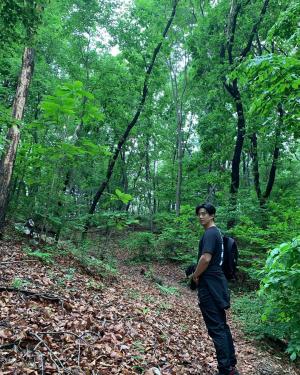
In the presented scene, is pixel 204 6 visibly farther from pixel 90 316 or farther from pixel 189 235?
pixel 90 316

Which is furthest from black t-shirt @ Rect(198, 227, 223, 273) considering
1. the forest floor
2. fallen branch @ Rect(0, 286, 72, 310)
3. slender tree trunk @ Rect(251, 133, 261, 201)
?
slender tree trunk @ Rect(251, 133, 261, 201)

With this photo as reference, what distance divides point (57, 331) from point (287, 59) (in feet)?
15.4

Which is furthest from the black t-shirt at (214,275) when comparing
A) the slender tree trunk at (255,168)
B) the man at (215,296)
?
the slender tree trunk at (255,168)

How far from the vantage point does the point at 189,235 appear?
1264cm

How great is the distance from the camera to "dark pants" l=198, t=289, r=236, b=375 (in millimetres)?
3811

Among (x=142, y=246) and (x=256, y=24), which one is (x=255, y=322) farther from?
(x=256, y=24)

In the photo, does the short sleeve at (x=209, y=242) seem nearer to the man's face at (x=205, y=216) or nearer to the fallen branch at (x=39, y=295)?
the man's face at (x=205, y=216)

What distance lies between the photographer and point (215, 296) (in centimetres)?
396

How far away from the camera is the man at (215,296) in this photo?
3842 millimetres

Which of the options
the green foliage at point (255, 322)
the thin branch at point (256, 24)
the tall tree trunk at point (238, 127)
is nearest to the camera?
the green foliage at point (255, 322)

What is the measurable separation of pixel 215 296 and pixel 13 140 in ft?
23.8

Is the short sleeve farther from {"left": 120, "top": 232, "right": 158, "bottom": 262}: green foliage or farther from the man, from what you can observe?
{"left": 120, "top": 232, "right": 158, "bottom": 262}: green foliage

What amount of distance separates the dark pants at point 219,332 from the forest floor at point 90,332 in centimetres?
54

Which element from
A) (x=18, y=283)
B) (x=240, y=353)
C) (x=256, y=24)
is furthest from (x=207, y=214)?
(x=256, y=24)
